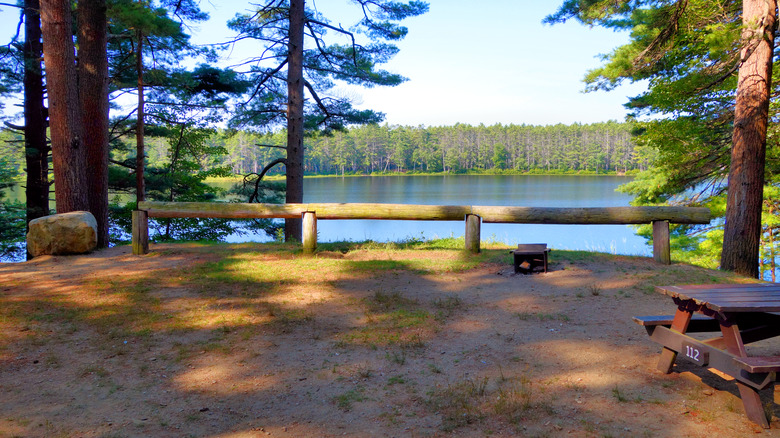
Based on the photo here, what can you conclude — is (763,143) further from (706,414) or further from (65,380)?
(65,380)

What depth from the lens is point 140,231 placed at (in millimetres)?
8008

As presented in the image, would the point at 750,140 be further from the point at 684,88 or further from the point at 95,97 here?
the point at 95,97

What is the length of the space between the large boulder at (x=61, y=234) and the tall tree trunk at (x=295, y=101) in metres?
5.10

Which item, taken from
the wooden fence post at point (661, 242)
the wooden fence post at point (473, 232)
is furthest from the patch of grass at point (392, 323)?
the wooden fence post at point (661, 242)

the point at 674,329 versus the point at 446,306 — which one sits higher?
the point at 674,329

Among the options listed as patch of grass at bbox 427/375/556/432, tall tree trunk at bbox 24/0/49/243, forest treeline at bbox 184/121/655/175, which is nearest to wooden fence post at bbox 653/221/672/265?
patch of grass at bbox 427/375/556/432

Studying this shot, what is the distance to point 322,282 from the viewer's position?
21.7ft

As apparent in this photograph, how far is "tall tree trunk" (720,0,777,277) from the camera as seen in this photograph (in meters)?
7.38

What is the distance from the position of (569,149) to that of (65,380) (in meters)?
108

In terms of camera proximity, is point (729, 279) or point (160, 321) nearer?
point (160, 321)

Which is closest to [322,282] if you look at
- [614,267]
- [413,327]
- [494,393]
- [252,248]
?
[413,327]

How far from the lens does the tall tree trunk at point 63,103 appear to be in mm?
8383

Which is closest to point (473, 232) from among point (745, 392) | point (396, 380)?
point (396, 380)

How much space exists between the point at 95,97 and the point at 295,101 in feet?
15.2
